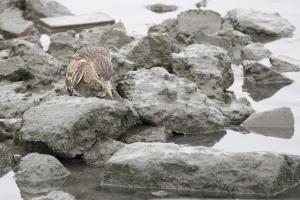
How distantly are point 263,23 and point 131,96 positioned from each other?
4794mm

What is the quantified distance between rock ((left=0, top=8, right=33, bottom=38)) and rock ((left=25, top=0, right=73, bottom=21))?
0.57 ft

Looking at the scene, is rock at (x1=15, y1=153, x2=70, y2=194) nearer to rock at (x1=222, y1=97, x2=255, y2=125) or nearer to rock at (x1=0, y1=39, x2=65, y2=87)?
rock at (x1=222, y1=97, x2=255, y2=125)

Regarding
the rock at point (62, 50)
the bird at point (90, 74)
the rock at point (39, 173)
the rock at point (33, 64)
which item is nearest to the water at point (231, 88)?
the rock at point (39, 173)

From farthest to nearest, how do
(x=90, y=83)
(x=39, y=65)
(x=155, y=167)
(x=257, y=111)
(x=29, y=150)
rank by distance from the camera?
1. (x=39, y=65)
2. (x=257, y=111)
3. (x=90, y=83)
4. (x=29, y=150)
5. (x=155, y=167)

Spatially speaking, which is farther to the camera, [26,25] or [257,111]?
[26,25]

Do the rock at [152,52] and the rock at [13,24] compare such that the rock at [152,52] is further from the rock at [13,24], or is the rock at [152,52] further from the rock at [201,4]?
the rock at [201,4]

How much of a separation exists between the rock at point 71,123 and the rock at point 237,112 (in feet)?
4.27

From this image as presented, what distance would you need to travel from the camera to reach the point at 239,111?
7.62 meters

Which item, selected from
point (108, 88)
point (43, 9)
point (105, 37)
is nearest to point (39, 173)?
point (108, 88)

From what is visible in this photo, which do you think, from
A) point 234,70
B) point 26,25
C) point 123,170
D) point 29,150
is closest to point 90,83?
point 29,150

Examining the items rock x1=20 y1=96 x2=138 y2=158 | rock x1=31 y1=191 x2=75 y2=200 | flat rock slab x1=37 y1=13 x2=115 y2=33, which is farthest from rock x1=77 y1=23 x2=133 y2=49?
rock x1=31 y1=191 x2=75 y2=200

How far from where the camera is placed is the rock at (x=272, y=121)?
7406 mm

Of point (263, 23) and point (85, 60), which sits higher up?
point (85, 60)

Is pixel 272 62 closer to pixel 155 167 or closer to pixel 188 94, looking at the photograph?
pixel 188 94
